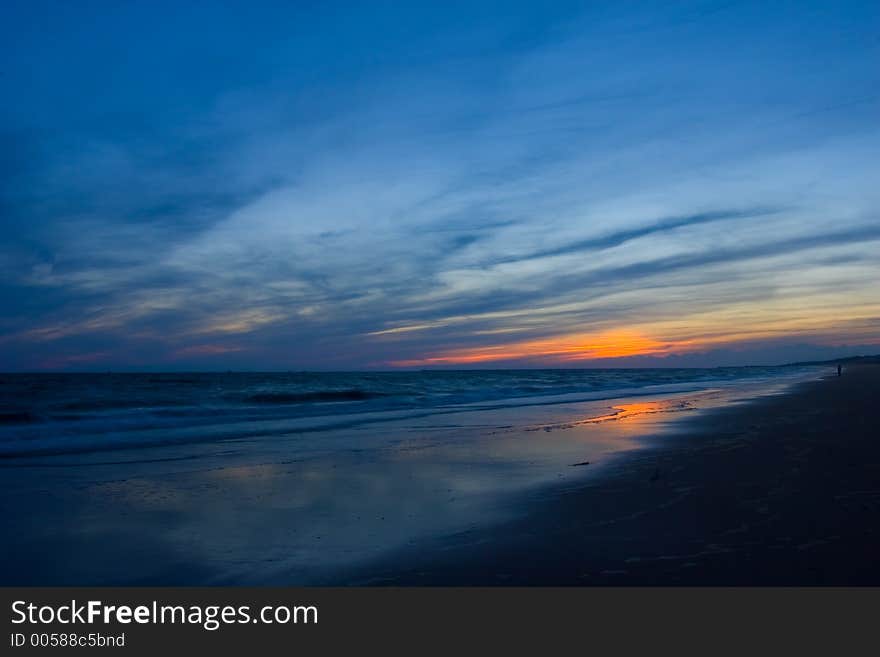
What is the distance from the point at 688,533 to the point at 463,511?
9.69 feet

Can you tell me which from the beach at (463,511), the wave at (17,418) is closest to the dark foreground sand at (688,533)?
the beach at (463,511)

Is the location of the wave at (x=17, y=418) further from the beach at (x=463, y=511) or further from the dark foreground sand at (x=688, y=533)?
the dark foreground sand at (x=688, y=533)

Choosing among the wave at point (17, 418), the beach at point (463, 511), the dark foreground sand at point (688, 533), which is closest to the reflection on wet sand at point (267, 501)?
the beach at point (463, 511)

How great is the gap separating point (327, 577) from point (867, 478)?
8.01 meters

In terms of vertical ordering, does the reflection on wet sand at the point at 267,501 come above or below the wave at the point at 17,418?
below

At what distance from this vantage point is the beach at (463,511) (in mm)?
6098

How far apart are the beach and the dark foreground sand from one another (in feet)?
0.10

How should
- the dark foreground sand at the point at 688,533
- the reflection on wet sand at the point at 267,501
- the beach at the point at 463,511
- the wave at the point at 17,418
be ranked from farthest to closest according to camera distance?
1. the wave at the point at 17,418
2. the reflection on wet sand at the point at 267,501
3. the beach at the point at 463,511
4. the dark foreground sand at the point at 688,533

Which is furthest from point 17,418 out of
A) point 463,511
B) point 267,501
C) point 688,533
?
point 688,533

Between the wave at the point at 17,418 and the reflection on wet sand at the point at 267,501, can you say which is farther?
the wave at the point at 17,418

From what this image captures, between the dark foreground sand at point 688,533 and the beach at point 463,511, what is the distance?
3 centimetres

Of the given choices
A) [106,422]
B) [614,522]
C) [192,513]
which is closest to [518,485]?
[614,522]

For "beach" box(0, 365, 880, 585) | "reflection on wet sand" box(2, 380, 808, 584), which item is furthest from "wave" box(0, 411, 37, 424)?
"reflection on wet sand" box(2, 380, 808, 584)

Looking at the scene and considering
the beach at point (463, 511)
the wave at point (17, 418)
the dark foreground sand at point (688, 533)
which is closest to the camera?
the dark foreground sand at point (688, 533)
